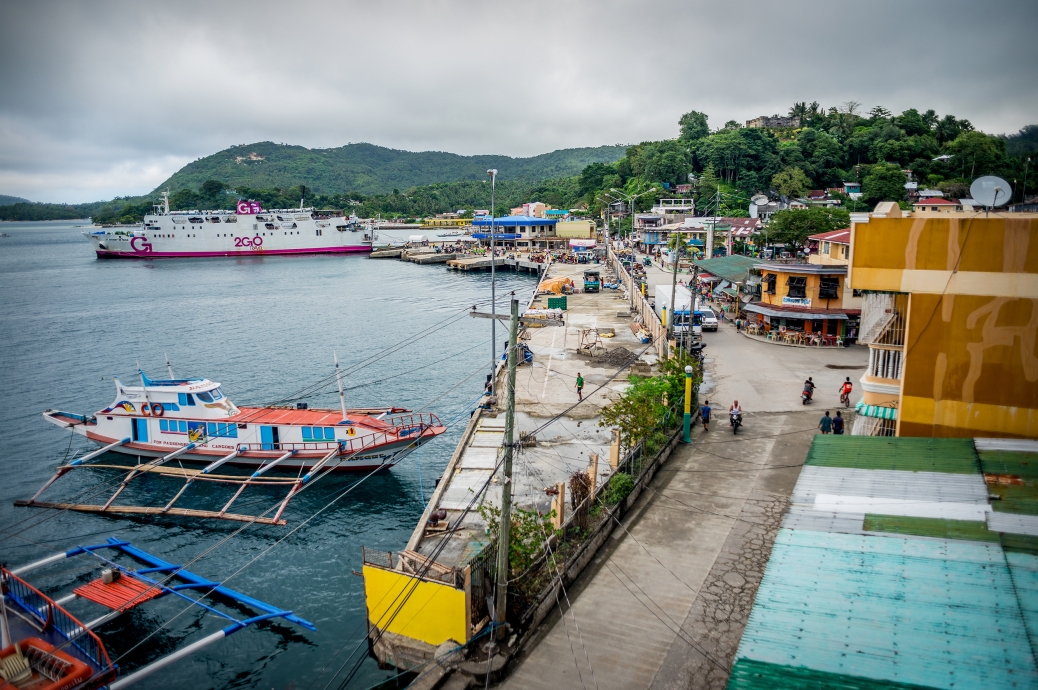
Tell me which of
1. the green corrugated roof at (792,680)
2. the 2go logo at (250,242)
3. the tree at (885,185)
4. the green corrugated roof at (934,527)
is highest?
the tree at (885,185)

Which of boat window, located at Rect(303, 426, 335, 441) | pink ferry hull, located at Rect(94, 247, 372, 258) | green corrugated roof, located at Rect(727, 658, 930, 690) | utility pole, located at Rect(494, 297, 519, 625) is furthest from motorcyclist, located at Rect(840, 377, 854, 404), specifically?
pink ferry hull, located at Rect(94, 247, 372, 258)

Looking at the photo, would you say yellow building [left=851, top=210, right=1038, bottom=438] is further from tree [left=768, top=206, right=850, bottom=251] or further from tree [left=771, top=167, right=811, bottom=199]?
tree [left=771, top=167, right=811, bottom=199]

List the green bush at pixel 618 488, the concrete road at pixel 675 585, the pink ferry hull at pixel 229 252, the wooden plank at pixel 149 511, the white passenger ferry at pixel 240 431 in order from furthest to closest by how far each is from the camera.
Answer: the pink ferry hull at pixel 229 252 < the white passenger ferry at pixel 240 431 < the wooden plank at pixel 149 511 < the green bush at pixel 618 488 < the concrete road at pixel 675 585

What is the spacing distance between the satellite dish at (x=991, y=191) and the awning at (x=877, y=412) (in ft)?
18.5

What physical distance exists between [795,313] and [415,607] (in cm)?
2983

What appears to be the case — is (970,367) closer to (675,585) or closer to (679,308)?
(675,585)

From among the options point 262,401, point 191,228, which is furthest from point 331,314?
point 191,228

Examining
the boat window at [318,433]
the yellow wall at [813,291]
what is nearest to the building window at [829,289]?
the yellow wall at [813,291]

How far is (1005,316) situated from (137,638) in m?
22.0

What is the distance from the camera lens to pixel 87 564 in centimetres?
1945

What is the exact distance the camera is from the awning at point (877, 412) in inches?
677

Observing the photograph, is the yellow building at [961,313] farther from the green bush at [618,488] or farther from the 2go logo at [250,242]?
the 2go logo at [250,242]

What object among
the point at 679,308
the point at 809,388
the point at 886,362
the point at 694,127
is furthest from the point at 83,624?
the point at 694,127

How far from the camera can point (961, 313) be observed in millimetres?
14844
